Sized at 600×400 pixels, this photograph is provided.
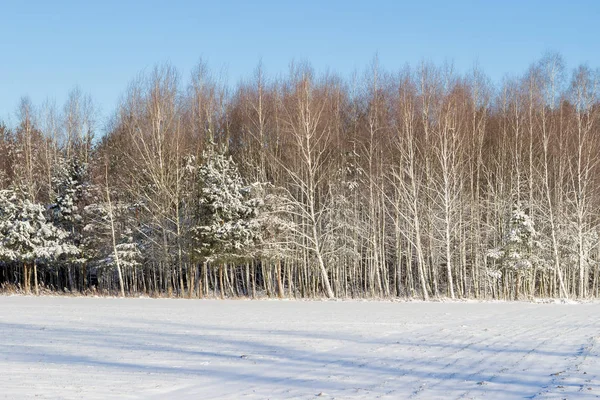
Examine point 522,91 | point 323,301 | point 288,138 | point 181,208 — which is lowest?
point 323,301

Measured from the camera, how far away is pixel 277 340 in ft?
48.7

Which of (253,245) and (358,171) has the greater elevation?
(358,171)

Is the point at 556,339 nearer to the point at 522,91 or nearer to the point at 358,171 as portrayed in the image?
the point at 358,171

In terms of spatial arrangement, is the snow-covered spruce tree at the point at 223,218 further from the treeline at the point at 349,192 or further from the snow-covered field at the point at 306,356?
the snow-covered field at the point at 306,356

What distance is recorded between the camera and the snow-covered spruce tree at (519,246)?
103 ft

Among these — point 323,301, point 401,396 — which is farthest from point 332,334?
point 323,301

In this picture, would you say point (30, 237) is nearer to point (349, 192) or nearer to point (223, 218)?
point (223, 218)

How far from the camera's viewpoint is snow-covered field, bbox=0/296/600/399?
30.4 feet

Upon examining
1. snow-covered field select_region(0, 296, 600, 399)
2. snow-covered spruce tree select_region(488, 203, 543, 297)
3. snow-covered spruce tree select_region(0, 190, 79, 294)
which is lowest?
snow-covered field select_region(0, 296, 600, 399)

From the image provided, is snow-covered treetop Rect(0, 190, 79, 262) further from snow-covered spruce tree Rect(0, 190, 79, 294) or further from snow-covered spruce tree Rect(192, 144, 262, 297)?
snow-covered spruce tree Rect(192, 144, 262, 297)

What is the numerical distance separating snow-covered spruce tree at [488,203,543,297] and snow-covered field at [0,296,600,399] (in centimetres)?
1048

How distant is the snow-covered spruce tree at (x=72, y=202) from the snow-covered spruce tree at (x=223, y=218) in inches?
437

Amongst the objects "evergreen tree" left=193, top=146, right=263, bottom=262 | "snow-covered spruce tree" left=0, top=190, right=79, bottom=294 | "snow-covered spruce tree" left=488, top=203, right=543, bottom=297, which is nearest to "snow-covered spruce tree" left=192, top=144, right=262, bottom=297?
"evergreen tree" left=193, top=146, right=263, bottom=262

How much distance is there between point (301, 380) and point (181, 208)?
27.5 metres
